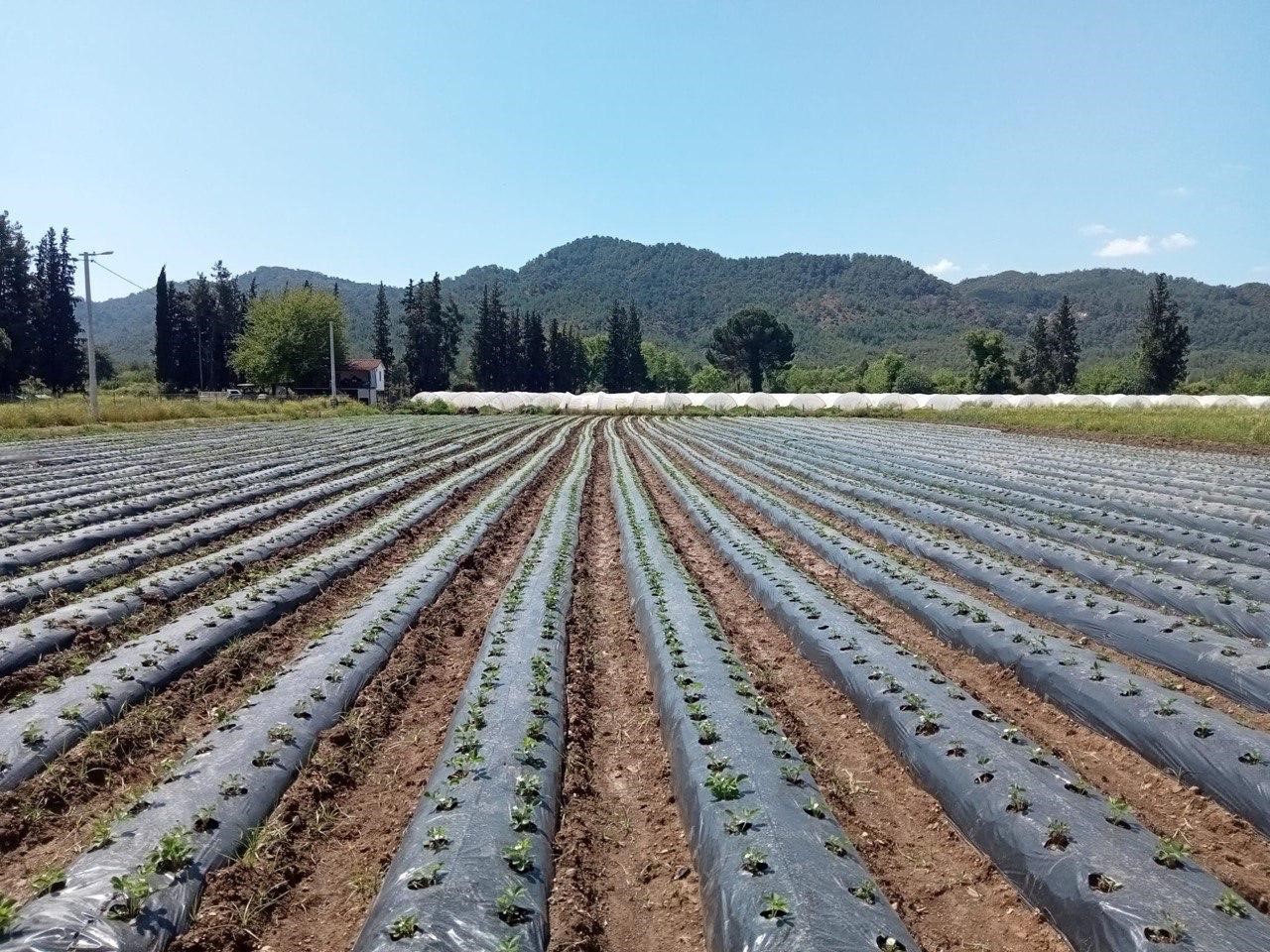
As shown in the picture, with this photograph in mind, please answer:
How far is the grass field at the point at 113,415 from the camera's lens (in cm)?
2986

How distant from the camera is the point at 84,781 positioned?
185 inches

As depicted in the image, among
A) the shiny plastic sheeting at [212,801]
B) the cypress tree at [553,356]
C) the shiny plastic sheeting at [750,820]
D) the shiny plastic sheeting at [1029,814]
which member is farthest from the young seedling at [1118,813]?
the cypress tree at [553,356]

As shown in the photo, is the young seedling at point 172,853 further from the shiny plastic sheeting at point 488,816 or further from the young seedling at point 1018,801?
the young seedling at point 1018,801

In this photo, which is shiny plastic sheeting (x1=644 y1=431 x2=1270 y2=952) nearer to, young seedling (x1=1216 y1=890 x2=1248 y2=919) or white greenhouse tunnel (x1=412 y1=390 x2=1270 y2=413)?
young seedling (x1=1216 y1=890 x2=1248 y2=919)

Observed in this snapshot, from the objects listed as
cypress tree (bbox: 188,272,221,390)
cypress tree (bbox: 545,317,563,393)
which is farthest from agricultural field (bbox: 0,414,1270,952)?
cypress tree (bbox: 545,317,563,393)

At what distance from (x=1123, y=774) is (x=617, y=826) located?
3296mm

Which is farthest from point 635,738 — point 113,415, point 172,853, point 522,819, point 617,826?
point 113,415

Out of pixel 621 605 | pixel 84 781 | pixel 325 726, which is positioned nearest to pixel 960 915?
pixel 325 726

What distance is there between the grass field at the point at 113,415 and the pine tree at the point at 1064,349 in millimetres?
76126

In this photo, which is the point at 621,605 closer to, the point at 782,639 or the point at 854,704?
the point at 782,639

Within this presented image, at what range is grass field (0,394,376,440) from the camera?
1176 inches

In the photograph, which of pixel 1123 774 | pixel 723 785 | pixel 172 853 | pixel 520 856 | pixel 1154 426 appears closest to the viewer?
pixel 172 853

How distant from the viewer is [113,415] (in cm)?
3319

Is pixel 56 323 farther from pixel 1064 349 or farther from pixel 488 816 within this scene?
pixel 1064 349
